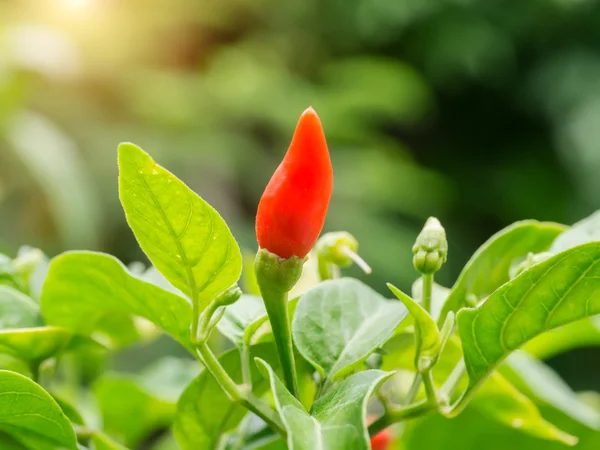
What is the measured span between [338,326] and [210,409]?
68 mm

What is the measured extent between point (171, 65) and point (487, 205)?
5.38 feet

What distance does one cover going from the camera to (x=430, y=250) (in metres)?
0.29

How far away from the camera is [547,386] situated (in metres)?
0.47

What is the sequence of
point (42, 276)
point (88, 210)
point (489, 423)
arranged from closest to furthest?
point (42, 276)
point (489, 423)
point (88, 210)

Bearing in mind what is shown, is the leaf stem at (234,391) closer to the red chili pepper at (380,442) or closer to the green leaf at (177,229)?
the green leaf at (177,229)

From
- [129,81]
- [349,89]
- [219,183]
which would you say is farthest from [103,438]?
[349,89]

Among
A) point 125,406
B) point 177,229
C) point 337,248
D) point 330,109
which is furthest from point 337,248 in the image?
point 330,109

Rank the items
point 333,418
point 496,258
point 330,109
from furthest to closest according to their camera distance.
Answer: point 330,109 → point 496,258 → point 333,418

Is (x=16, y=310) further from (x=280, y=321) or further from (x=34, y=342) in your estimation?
(x=280, y=321)

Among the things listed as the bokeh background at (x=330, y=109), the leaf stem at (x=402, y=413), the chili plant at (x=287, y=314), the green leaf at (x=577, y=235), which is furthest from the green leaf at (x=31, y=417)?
the bokeh background at (x=330, y=109)

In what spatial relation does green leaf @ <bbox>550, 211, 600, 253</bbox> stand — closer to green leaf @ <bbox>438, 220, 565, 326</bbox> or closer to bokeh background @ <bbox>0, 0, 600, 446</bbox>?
green leaf @ <bbox>438, 220, 565, 326</bbox>

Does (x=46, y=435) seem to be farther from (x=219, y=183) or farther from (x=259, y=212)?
(x=219, y=183)

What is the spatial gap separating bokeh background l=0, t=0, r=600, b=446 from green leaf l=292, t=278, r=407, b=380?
5.68 ft

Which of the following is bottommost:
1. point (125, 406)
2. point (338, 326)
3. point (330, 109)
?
point (125, 406)
